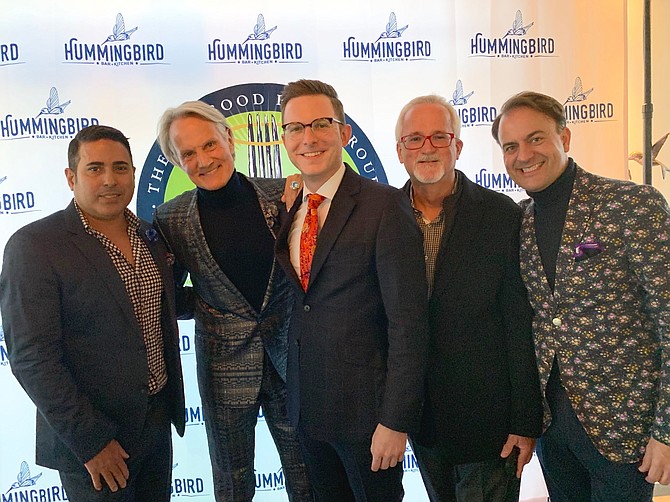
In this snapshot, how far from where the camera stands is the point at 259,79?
2.79 m

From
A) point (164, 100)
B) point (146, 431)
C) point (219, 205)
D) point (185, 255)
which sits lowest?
point (146, 431)

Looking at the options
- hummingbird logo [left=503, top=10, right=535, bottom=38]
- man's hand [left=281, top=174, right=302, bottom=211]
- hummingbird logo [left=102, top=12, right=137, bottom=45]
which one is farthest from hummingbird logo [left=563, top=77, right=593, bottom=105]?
hummingbird logo [left=102, top=12, right=137, bottom=45]

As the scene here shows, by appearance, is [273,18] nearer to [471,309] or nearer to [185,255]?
[185,255]

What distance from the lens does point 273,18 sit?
109 inches

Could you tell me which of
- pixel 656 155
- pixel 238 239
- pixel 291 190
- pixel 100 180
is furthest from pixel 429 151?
pixel 656 155

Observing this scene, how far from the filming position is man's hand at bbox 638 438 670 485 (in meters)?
1.56

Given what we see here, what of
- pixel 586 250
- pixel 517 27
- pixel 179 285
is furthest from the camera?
pixel 517 27

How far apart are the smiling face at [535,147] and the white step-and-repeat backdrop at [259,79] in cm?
117

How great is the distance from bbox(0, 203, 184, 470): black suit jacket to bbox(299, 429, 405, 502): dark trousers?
23.9 inches

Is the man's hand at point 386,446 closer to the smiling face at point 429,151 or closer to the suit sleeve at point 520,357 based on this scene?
the suit sleeve at point 520,357

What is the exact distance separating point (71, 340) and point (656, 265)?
1767 millimetres

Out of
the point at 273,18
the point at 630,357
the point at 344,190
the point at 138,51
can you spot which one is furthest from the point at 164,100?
the point at 630,357

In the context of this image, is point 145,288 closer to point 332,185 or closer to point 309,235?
point 309,235

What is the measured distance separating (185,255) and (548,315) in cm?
130
